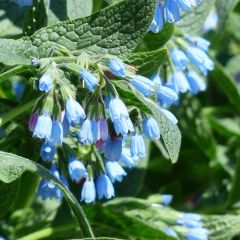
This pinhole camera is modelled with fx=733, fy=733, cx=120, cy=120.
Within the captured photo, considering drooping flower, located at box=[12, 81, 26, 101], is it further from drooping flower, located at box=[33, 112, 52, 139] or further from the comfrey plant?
drooping flower, located at box=[33, 112, 52, 139]

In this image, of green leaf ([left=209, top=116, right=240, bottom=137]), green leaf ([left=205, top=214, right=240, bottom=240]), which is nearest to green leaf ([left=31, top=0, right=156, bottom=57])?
green leaf ([left=205, top=214, right=240, bottom=240])

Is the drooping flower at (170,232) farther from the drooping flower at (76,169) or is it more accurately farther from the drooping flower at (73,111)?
A: the drooping flower at (73,111)

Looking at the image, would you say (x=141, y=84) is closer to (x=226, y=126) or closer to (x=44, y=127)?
(x=44, y=127)

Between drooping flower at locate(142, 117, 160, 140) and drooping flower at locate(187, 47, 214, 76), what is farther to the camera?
drooping flower at locate(187, 47, 214, 76)

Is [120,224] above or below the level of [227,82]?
below

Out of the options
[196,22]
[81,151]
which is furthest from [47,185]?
[196,22]

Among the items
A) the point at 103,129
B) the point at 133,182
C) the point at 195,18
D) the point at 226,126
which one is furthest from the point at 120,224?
the point at 226,126
